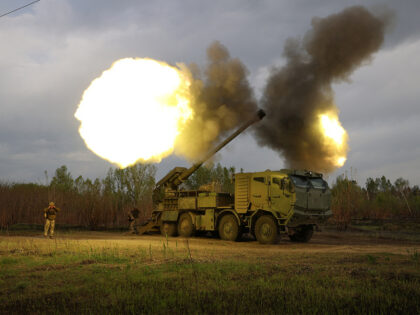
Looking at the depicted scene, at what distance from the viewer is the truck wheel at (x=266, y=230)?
1716cm

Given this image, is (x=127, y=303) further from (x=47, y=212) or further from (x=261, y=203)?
(x=47, y=212)

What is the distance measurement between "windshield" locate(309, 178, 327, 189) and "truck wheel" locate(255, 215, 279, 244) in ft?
8.05

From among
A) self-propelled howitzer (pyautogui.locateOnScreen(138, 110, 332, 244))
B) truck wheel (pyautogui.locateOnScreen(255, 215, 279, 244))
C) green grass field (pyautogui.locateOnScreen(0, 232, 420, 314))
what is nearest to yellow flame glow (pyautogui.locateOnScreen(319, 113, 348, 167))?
self-propelled howitzer (pyautogui.locateOnScreen(138, 110, 332, 244))

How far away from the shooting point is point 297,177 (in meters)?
17.7

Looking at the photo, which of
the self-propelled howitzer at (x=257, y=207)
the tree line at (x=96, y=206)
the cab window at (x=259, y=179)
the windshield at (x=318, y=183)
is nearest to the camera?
the self-propelled howitzer at (x=257, y=207)

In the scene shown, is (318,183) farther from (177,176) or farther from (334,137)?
(177,176)

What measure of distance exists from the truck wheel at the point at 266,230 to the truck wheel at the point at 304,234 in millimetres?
2200

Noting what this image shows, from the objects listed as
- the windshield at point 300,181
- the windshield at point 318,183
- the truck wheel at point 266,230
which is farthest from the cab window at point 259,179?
the windshield at point 318,183

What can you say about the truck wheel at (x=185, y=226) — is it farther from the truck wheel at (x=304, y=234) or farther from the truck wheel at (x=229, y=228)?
the truck wheel at (x=304, y=234)

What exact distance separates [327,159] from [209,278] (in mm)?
13801

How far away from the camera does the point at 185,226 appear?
21125mm

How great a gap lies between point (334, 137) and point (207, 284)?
1451 centimetres

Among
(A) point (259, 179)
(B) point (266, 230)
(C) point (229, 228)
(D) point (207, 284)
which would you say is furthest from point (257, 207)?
(D) point (207, 284)

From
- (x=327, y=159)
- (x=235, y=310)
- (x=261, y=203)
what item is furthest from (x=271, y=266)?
(x=327, y=159)
